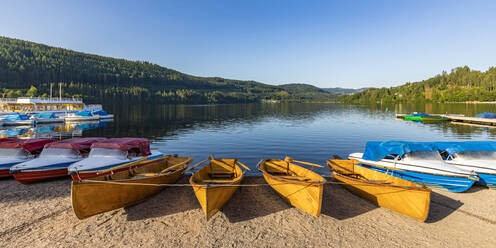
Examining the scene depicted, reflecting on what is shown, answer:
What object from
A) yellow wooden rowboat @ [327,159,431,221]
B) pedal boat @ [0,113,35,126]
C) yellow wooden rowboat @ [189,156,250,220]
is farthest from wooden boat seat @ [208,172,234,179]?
pedal boat @ [0,113,35,126]

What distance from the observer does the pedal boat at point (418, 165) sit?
46.8 ft

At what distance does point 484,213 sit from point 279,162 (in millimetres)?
11317

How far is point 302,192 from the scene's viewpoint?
11.6 metres

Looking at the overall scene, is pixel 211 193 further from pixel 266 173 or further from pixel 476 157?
pixel 476 157

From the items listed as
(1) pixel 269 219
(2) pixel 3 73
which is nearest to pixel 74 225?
(1) pixel 269 219

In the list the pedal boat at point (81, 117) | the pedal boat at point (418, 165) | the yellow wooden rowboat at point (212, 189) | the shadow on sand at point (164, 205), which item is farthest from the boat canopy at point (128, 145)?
the pedal boat at point (81, 117)

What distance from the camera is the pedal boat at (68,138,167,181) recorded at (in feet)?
47.4

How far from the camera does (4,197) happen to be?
530 inches

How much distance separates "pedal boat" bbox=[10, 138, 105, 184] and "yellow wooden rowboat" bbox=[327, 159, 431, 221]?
19.1m

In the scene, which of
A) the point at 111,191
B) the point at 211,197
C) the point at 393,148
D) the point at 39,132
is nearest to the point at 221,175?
the point at 211,197

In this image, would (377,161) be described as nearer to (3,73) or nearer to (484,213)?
(484,213)

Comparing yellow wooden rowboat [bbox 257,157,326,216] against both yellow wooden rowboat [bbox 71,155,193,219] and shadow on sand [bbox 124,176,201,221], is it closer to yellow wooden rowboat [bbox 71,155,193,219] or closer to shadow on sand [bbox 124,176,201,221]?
shadow on sand [bbox 124,176,201,221]

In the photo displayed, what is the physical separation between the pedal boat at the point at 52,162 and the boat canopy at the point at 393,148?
22.1 metres

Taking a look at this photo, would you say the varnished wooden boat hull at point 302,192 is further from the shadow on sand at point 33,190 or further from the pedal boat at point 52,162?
the pedal boat at point 52,162
